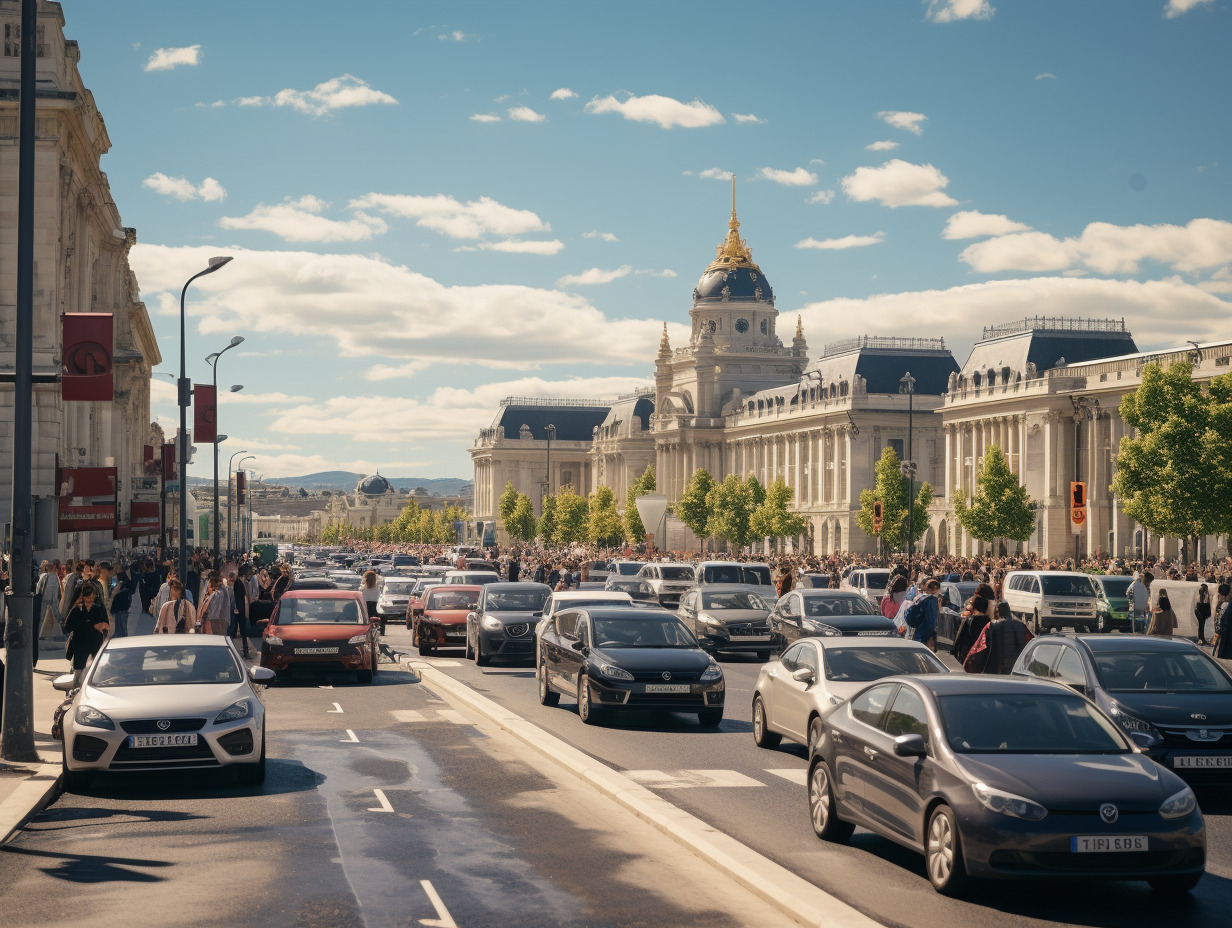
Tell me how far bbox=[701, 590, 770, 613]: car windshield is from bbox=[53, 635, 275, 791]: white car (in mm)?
16321

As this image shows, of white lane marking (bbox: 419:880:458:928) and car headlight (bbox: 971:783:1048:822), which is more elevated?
car headlight (bbox: 971:783:1048:822)

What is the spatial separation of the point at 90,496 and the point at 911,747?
97.2 feet

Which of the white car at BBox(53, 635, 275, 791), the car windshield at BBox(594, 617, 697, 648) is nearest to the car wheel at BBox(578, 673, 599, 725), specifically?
the car windshield at BBox(594, 617, 697, 648)

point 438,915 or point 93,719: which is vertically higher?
point 93,719

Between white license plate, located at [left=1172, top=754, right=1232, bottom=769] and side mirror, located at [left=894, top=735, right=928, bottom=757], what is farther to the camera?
white license plate, located at [left=1172, top=754, right=1232, bottom=769]

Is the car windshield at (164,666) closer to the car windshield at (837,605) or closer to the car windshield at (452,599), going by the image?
the car windshield at (837,605)

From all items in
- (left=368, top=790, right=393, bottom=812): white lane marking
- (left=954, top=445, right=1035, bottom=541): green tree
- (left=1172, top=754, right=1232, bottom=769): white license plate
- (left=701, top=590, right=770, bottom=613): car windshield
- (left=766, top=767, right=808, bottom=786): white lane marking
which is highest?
(left=954, top=445, right=1035, bottom=541): green tree

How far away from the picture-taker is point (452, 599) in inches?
1314

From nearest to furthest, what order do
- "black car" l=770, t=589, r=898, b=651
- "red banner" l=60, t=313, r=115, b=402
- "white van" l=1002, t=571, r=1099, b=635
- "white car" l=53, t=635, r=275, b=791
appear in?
"white car" l=53, t=635, r=275, b=791, "black car" l=770, t=589, r=898, b=651, "red banner" l=60, t=313, r=115, b=402, "white van" l=1002, t=571, r=1099, b=635

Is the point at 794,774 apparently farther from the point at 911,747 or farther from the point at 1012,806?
the point at 1012,806

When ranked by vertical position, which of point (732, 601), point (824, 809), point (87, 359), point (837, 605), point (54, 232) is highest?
point (54, 232)

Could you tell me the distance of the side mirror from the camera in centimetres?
971

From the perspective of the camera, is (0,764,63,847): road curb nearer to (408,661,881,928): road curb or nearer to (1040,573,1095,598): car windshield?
(408,661,881,928): road curb

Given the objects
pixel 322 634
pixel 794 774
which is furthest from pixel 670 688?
pixel 322 634
